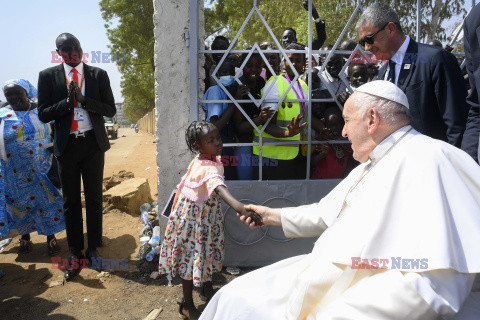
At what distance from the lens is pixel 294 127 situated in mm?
3400

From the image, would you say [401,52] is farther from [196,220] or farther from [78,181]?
[78,181]

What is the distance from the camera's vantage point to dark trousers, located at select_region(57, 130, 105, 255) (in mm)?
3744

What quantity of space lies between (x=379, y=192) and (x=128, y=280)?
9.44 feet

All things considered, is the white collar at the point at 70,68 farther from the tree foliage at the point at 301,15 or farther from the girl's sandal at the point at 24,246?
the tree foliage at the point at 301,15

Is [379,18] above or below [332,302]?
above

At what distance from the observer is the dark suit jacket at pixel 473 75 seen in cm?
235

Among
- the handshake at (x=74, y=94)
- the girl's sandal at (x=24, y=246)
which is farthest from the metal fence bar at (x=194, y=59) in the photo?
the girl's sandal at (x=24, y=246)

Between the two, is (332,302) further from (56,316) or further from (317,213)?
(56,316)

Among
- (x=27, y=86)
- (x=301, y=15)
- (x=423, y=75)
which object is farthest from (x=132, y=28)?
(x=423, y=75)

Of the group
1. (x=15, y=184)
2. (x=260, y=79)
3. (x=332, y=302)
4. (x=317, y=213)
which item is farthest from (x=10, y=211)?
(x=332, y=302)

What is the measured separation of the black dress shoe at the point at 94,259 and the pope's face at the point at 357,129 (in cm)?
308

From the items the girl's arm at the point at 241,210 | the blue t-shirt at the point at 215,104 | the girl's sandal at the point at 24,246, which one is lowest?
the girl's sandal at the point at 24,246

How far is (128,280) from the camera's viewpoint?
365 centimetres

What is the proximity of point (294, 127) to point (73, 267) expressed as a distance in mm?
2563
